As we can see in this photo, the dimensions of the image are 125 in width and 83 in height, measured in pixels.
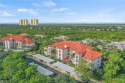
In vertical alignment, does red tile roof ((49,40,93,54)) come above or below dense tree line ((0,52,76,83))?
above

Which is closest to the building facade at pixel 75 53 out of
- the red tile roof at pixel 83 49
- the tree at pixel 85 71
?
the red tile roof at pixel 83 49

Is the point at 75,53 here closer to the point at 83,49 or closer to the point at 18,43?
the point at 83,49

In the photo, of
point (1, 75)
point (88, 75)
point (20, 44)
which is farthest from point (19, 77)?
point (20, 44)

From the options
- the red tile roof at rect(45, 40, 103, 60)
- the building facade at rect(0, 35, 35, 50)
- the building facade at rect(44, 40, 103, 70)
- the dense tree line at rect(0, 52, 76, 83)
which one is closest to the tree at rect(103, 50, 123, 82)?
the building facade at rect(44, 40, 103, 70)

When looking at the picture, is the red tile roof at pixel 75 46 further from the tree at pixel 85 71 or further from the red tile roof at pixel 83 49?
the tree at pixel 85 71

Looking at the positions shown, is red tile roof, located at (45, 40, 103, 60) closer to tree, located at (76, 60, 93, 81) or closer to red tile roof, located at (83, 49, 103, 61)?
red tile roof, located at (83, 49, 103, 61)
